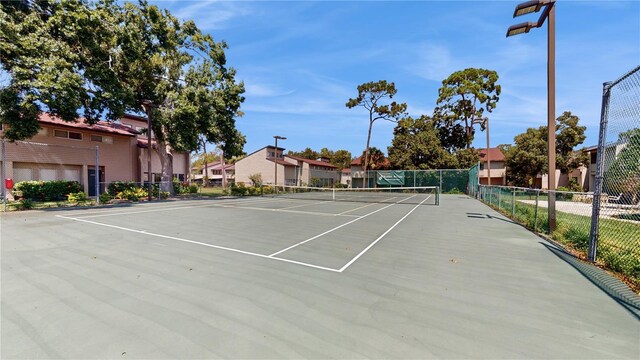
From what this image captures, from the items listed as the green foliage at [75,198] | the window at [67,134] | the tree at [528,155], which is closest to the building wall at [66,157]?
the window at [67,134]

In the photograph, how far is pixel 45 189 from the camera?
744 inches

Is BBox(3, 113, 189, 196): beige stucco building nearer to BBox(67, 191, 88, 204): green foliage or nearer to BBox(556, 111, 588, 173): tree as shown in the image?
BBox(67, 191, 88, 204): green foliage

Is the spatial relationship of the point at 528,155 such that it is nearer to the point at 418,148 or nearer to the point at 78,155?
the point at 418,148

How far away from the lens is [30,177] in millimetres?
19984

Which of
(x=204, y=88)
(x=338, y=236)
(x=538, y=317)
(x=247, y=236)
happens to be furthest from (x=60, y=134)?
(x=538, y=317)

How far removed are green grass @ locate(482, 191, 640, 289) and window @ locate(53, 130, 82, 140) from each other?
30.3 meters

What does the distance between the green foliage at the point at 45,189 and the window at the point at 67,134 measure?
4.30 m

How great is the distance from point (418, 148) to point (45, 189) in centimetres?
4199

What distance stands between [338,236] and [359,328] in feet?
17.4

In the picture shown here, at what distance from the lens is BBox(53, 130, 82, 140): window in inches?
846

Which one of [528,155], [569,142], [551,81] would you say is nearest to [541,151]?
[528,155]

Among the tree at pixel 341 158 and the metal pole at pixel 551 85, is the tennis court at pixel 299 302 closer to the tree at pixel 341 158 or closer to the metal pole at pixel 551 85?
the metal pole at pixel 551 85

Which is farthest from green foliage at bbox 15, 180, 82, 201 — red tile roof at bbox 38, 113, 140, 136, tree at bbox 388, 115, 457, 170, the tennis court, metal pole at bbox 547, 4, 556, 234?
tree at bbox 388, 115, 457, 170

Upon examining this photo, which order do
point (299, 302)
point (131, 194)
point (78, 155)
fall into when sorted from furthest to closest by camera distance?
1. point (78, 155)
2. point (131, 194)
3. point (299, 302)
